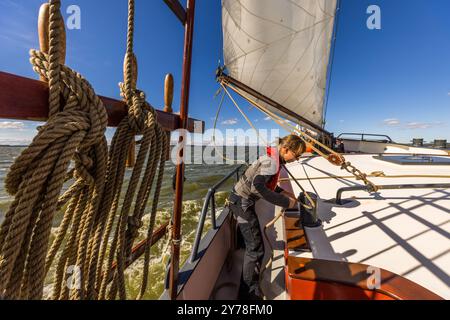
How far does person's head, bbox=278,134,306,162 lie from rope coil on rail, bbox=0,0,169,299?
1432 millimetres

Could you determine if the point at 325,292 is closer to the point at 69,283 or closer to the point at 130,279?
the point at 69,283

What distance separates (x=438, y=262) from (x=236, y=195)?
1646 mm

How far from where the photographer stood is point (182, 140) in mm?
1250

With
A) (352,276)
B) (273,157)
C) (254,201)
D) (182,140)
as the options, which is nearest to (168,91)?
(182,140)

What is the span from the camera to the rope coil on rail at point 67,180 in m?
0.62

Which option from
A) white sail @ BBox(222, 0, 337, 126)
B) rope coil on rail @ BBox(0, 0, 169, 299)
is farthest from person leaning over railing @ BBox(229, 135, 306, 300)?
white sail @ BBox(222, 0, 337, 126)

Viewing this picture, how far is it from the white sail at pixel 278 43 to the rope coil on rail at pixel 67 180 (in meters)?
3.97

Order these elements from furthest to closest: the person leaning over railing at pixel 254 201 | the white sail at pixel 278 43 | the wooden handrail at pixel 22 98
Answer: the white sail at pixel 278 43 < the person leaning over railing at pixel 254 201 < the wooden handrail at pixel 22 98

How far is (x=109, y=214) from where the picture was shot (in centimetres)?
94

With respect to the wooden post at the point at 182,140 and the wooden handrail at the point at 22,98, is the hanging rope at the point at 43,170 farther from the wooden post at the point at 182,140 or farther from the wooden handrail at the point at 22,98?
the wooden post at the point at 182,140

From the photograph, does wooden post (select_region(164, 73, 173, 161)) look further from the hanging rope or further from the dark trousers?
the dark trousers

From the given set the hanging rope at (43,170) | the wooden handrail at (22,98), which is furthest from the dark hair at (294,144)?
the wooden handrail at (22,98)

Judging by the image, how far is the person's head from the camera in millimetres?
1998
